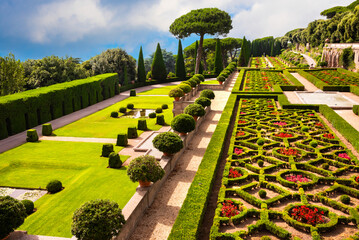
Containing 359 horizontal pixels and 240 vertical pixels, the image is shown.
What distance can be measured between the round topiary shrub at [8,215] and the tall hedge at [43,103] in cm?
1730

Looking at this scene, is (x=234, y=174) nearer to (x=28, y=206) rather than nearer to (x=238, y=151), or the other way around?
(x=238, y=151)

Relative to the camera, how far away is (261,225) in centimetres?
874

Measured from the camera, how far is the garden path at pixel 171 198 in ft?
29.8

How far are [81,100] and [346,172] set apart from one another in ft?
98.9

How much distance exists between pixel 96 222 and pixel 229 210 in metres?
4.41

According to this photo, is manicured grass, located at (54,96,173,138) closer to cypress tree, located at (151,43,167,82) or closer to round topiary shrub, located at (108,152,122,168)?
round topiary shrub, located at (108,152,122,168)

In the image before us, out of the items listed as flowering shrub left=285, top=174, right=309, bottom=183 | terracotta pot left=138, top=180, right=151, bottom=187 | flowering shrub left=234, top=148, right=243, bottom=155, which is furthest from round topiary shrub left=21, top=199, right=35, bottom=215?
flowering shrub left=285, top=174, right=309, bottom=183

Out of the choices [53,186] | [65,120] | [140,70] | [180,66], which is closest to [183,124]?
[53,186]

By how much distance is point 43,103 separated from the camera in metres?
27.2

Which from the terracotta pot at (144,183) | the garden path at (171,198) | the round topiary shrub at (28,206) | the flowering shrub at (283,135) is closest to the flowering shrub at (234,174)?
the garden path at (171,198)

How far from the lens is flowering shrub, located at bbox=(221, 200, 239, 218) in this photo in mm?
9310

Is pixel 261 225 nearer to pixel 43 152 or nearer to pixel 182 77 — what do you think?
pixel 43 152

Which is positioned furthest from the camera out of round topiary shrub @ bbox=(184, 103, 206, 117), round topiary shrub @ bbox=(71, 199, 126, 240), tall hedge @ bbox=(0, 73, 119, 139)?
tall hedge @ bbox=(0, 73, 119, 139)

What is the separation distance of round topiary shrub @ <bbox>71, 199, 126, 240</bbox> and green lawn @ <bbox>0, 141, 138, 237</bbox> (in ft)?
10.7
